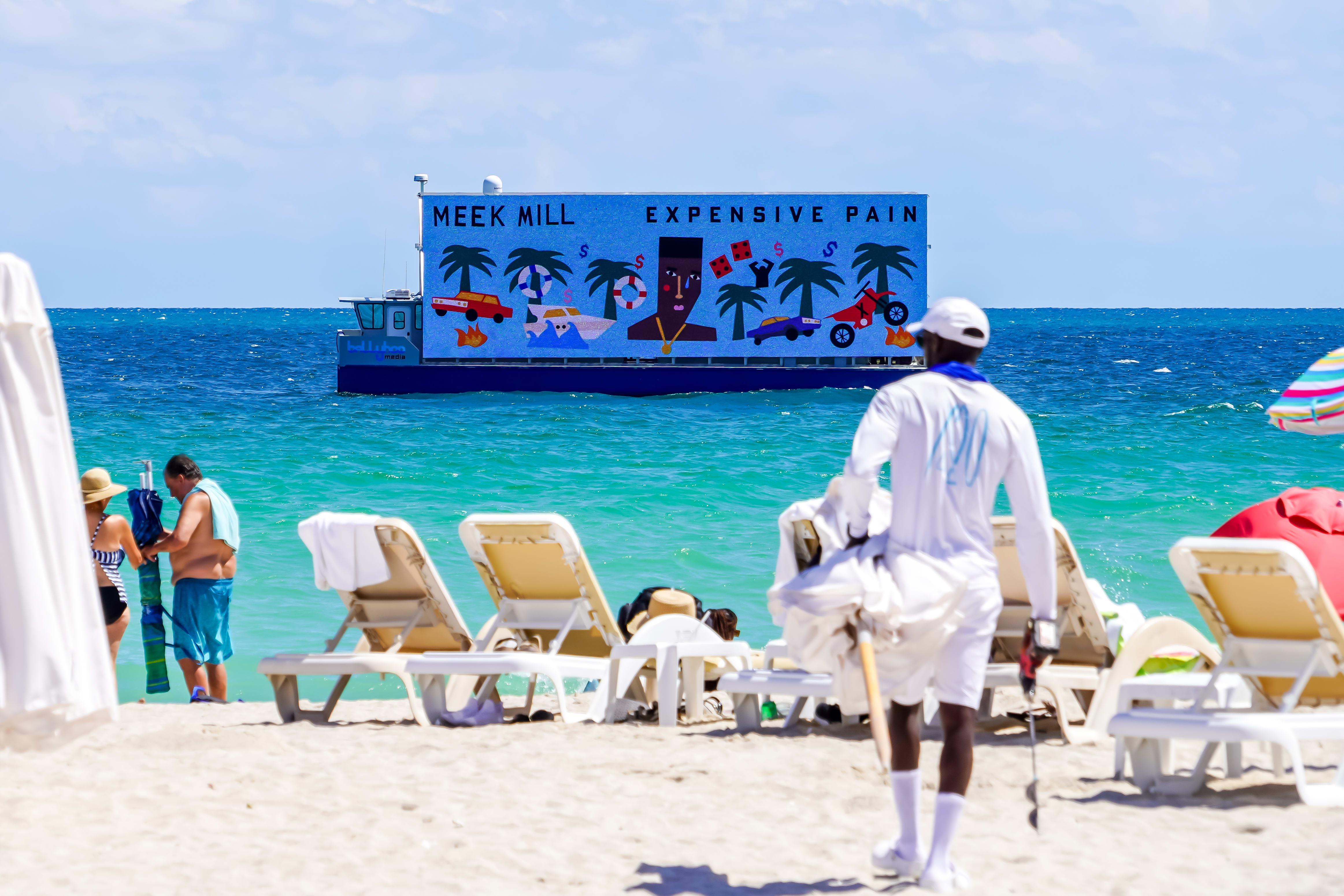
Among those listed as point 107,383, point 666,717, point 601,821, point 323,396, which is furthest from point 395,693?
point 107,383

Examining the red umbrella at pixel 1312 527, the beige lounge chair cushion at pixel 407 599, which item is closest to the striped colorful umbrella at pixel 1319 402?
the red umbrella at pixel 1312 527

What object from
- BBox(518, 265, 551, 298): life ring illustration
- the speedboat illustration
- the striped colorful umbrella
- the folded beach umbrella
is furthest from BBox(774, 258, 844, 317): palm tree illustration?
the striped colorful umbrella

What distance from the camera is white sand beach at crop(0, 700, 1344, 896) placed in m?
3.56

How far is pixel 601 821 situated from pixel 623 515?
10.6 meters

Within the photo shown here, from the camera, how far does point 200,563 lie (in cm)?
676

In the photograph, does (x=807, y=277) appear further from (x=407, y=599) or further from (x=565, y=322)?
(x=407, y=599)

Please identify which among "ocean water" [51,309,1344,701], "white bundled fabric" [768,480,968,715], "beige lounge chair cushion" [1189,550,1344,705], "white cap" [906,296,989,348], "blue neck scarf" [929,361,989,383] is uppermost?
"white cap" [906,296,989,348]

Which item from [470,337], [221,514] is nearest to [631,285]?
[470,337]

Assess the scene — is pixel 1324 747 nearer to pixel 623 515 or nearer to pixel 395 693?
pixel 395 693

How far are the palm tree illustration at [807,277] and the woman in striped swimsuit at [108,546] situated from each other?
23.7 metres

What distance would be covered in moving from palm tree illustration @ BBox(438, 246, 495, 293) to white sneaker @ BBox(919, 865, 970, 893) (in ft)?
89.3

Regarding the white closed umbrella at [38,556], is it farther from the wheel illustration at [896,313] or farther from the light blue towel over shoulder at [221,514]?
the wheel illustration at [896,313]

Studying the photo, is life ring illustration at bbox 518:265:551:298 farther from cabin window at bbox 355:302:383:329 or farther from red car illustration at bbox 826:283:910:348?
red car illustration at bbox 826:283:910:348

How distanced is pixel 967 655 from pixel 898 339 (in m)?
27.1
